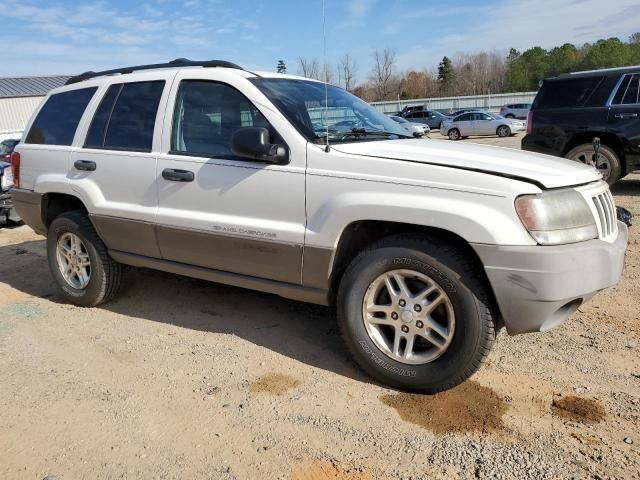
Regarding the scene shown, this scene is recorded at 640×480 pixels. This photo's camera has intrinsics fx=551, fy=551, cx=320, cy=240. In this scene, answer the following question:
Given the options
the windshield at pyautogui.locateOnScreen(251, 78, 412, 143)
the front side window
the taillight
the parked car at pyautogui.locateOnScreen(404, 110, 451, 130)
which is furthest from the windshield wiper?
the parked car at pyautogui.locateOnScreen(404, 110, 451, 130)

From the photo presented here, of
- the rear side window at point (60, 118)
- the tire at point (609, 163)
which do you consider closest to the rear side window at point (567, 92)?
the tire at point (609, 163)

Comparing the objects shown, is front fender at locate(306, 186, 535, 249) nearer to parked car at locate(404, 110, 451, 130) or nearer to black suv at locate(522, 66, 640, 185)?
black suv at locate(522, 66, 640, 185)

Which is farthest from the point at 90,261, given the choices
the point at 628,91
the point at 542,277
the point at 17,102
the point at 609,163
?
the point at 17,102

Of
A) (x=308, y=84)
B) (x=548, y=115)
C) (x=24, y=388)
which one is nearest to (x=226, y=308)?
(x=24, y=388)

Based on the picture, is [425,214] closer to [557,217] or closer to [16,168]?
[557,217]

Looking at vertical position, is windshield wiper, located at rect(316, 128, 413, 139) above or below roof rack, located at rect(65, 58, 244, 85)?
below

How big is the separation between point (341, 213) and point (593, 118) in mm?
6878

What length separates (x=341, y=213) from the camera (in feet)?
10.6

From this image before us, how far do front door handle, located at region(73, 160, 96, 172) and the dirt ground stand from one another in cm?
124

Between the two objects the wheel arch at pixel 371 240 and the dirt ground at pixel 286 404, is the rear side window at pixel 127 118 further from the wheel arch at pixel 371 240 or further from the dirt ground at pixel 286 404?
the wheel arch at pixel 371 240

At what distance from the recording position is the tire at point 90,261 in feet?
15.2

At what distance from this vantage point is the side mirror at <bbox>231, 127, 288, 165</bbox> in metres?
3.33

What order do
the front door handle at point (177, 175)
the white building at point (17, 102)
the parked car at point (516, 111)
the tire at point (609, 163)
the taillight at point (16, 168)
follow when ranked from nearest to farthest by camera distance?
1. the front door handle at point (177, 175)
2. the taillight at point (16, 168)
3. the tire at point (609, 163)
4. the parked car at point (516, 111)
5. the white building at point (17, 102)

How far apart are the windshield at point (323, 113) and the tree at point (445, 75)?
301 ft
